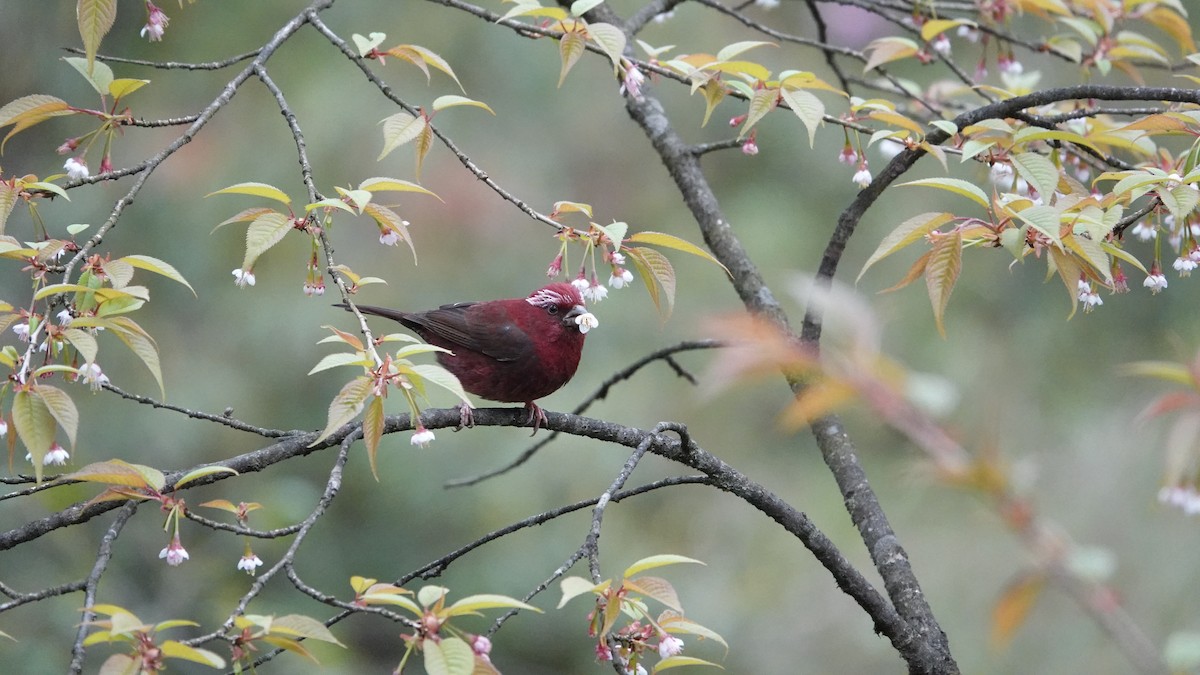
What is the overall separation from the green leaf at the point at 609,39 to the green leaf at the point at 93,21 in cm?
90

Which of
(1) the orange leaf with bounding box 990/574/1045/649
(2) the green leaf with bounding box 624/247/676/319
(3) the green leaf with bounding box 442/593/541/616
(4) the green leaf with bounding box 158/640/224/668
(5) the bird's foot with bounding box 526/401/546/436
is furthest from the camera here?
(5) the bird's foot with bounding box 526/401/546/436

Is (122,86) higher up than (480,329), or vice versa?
(122,86)

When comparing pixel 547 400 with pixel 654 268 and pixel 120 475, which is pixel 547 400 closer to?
pixel 654 268

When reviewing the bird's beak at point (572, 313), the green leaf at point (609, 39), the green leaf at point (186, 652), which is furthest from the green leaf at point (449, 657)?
the bird's beak at point (572, 313)

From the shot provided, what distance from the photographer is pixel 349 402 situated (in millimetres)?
1682

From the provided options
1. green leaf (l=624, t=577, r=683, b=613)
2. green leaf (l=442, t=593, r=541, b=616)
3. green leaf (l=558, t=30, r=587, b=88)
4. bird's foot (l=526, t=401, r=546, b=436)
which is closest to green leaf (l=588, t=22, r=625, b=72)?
green leaf (l=558, t=30, r=587, b=88)

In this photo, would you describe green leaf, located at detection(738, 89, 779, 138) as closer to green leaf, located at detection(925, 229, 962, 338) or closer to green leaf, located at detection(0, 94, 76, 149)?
green leaf, located at detection(925, 229, 962, 338)

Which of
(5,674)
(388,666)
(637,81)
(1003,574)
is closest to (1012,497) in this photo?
(637,81)

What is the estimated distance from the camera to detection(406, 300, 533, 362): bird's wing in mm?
3598

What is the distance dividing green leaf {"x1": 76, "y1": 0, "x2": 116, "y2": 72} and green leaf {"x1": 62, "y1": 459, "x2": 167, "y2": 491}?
726 mm

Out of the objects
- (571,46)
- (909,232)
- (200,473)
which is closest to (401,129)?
(571,46)

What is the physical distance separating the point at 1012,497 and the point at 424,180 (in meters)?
6.05

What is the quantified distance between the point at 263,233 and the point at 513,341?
173cm

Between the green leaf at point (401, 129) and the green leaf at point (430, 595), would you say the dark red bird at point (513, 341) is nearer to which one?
the green leaf at point (401, 129)
